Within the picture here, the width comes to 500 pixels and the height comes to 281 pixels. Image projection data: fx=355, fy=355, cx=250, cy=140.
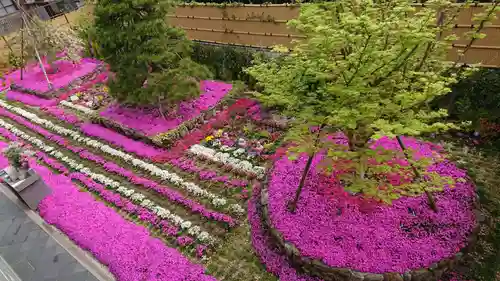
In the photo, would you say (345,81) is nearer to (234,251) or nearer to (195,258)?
(234,251)

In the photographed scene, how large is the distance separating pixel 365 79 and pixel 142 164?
31.7 ft

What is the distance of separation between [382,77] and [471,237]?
461 cm

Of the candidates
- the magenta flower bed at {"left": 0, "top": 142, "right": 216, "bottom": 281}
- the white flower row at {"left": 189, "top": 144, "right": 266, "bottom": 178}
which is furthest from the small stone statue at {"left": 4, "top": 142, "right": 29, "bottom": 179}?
the white flower row at {"left": 189, "top": 144, "right": 266, "bottom": 178}

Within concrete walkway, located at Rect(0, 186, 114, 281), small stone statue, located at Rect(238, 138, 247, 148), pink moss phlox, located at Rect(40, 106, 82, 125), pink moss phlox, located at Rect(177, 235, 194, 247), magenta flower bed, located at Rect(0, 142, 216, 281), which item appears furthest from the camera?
pink moss phlox, located at Rect(40, 106, 82, 125)

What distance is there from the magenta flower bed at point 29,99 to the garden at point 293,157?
2.05 meters

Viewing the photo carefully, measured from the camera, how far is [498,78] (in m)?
11.5

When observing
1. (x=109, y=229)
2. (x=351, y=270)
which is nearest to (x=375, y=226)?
(x=351, y=270)

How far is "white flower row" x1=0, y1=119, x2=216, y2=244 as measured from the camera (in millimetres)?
10820

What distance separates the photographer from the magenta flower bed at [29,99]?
67.6 feet

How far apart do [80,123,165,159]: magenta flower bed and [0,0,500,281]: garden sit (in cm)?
8

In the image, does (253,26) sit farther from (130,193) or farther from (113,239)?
(113,239)

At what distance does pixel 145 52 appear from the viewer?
14305mm

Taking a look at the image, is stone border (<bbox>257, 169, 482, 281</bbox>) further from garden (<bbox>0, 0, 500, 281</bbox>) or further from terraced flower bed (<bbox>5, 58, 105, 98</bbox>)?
terraced flower bed (<bbox>5, 58, 105, 98</bbox>)

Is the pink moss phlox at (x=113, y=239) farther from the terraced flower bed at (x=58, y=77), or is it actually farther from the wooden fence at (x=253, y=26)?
the terraced flower bed at (x=58, y=77)
